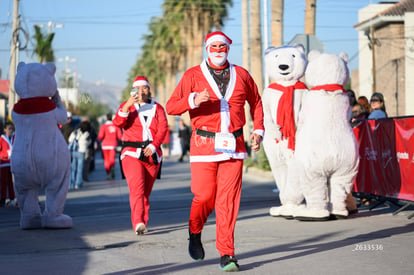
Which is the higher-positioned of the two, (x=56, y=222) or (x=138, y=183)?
(x=138, y=183)

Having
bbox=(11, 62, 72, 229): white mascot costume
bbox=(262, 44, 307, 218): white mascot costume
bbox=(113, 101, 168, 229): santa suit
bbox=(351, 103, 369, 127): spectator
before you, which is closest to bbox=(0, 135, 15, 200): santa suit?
bbox=(11, 62, 72, 229): white mascot costume

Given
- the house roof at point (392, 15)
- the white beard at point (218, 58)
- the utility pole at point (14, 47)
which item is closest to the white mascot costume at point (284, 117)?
the white beard at point (218, 58)

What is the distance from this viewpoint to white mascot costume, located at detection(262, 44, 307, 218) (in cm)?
1095

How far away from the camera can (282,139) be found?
11266mm

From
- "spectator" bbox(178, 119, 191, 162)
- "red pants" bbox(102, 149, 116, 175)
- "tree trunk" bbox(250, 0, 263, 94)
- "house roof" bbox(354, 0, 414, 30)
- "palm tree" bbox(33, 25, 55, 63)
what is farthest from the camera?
"palm tree" bbox(33, 25, 55, 63)

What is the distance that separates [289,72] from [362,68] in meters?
46.7

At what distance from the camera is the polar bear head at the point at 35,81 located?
10273mm

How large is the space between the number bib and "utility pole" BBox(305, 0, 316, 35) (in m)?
16.7

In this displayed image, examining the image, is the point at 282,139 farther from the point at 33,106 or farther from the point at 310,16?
the point at 310,16

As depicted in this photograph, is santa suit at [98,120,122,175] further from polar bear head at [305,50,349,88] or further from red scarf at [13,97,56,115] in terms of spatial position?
polar bear head at [305,50,349,88]

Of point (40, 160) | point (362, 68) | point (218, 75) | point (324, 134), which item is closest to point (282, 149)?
point (324, 134)

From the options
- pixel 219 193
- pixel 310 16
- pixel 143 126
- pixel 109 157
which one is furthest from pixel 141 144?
pixel 310 16

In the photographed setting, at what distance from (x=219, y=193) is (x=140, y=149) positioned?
3.04 m

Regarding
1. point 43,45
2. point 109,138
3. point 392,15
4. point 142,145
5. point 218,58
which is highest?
point 392,15
